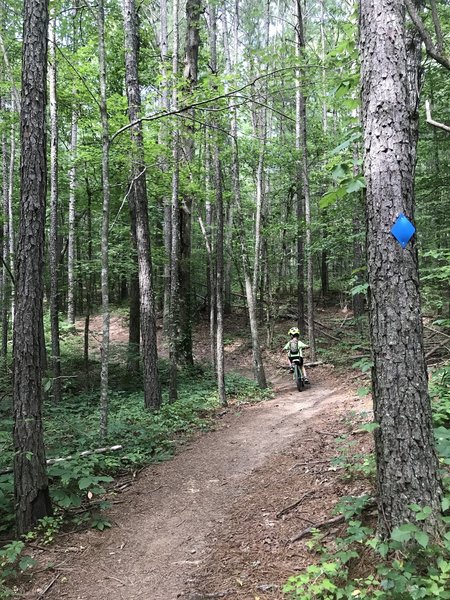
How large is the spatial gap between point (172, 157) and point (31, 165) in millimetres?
6216

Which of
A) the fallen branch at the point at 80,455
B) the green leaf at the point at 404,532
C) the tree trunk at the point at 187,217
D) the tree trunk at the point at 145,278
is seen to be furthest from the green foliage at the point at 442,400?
the tree trunk at the point at 187,217

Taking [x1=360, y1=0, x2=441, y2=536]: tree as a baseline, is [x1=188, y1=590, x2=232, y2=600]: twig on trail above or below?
below

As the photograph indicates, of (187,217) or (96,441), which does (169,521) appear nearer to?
(96,441)

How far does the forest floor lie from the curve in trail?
1 cm

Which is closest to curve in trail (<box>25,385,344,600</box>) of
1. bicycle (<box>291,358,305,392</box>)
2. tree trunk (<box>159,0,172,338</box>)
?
bicycle (<box>291,358,305,392</box>)

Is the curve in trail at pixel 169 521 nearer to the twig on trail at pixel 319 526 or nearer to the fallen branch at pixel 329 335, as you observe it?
the twig on trail at pixel 319 526

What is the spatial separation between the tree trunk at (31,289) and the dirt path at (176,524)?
667mm

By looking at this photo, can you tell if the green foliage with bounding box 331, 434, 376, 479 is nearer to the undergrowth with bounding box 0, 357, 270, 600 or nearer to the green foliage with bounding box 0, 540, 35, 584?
the undergrowth with bounding box 0, 357, 270, 600

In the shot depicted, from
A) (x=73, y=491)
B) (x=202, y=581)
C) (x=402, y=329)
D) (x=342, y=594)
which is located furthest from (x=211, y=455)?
(x=402, y=329)

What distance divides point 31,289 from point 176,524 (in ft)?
9.60

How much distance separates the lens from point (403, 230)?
271 cm

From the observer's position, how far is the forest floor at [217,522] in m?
3.34

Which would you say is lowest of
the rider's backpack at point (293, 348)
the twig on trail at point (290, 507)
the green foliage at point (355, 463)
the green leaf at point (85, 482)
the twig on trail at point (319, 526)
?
the twig on trail at point (290, 507)

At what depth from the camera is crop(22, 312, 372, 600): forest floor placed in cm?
334
